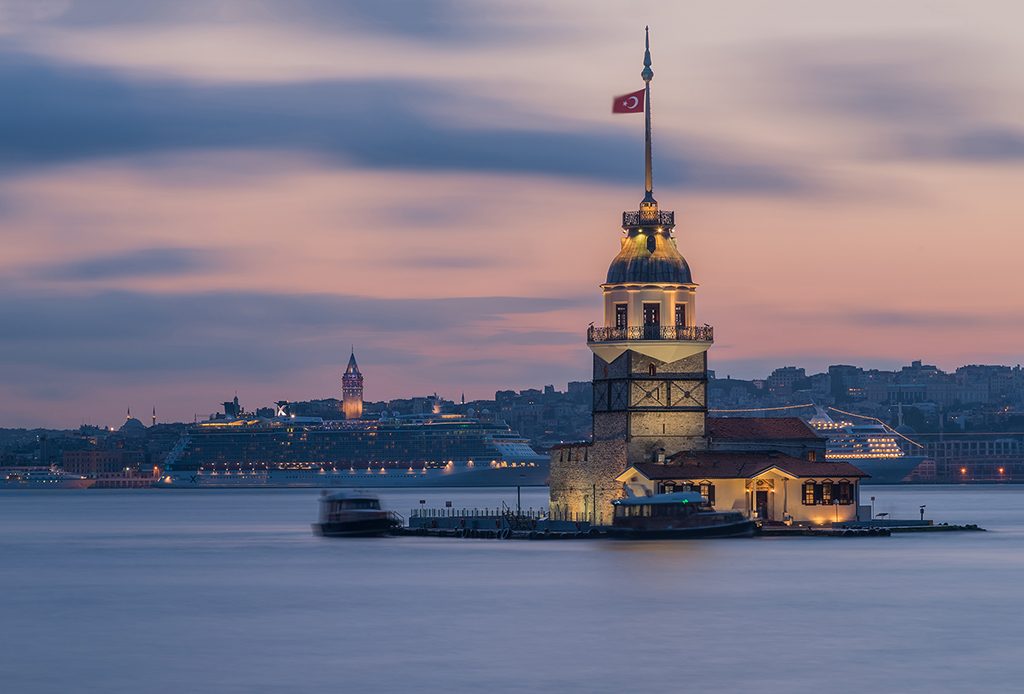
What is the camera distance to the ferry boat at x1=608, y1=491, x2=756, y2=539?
8969cm

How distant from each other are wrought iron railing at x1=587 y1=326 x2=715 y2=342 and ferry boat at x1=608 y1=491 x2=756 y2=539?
7606 millimetres

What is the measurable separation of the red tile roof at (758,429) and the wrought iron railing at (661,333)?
4.16 m

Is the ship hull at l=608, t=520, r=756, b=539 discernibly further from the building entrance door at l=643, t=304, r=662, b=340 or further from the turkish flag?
the turkish flag

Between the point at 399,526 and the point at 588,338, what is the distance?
18.3 m

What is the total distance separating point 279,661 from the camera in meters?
Answer: 49.8

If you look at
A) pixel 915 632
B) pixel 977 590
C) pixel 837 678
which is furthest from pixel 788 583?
pixel 837 678

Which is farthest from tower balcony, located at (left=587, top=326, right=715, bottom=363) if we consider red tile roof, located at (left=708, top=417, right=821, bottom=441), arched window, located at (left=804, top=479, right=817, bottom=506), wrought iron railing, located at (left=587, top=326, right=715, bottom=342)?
arched window, located at (left=804, top=479, right=817, bottom=506)

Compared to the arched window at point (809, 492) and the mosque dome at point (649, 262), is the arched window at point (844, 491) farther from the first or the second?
the mosque dome at point (649, 262)

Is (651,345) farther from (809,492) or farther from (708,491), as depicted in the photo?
(809,492)

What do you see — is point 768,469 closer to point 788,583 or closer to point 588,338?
point 588,338

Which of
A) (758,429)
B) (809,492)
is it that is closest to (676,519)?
(809,492)

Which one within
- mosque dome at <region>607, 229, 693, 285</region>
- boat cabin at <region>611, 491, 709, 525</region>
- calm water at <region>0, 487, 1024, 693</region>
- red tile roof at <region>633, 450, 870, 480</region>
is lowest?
calm water at <region>0, 487, 1024, 693</region>

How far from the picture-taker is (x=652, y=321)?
9456 centimetres

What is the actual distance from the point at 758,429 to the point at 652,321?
800cm
